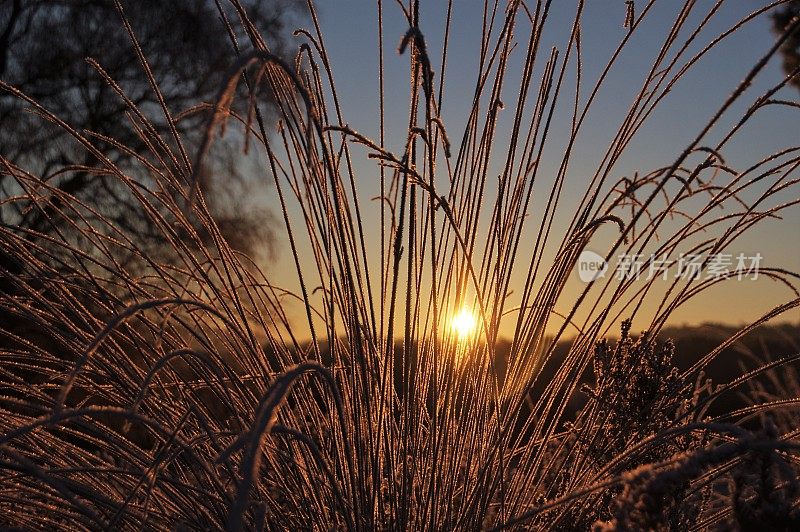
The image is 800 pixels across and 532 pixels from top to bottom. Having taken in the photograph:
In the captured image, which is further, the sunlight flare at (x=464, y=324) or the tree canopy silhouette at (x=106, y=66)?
the tree canopy silhouette at (x=106, y=66)

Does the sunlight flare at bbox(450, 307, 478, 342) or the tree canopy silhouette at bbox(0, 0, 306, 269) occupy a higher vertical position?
the tree canopy silhouette at bbox(0, 0, 306, 269)

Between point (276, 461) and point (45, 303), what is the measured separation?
0.46m

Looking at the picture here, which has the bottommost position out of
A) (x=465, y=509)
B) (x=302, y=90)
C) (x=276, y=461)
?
(x=465, y=509)

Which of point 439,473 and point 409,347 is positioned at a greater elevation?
point 409,347

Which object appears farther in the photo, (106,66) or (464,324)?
(106,66)

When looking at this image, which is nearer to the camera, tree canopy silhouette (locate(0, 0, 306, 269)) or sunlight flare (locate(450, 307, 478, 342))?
sunlight flare (locate(450, 307, 478, 342))

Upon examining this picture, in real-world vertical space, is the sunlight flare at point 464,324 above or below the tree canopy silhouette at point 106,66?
below

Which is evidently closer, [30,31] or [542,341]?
[542,341]

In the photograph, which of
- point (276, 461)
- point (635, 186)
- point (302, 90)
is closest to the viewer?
point (302, 90)

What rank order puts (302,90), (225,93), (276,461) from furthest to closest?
1. (276,461)
2. (302,90)
3. (225,93)

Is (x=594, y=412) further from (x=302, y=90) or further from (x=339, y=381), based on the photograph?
(x=302, y=90)

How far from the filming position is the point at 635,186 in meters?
1.18

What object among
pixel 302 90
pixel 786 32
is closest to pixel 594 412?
pixel 786 32

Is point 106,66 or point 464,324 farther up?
point 106,66
